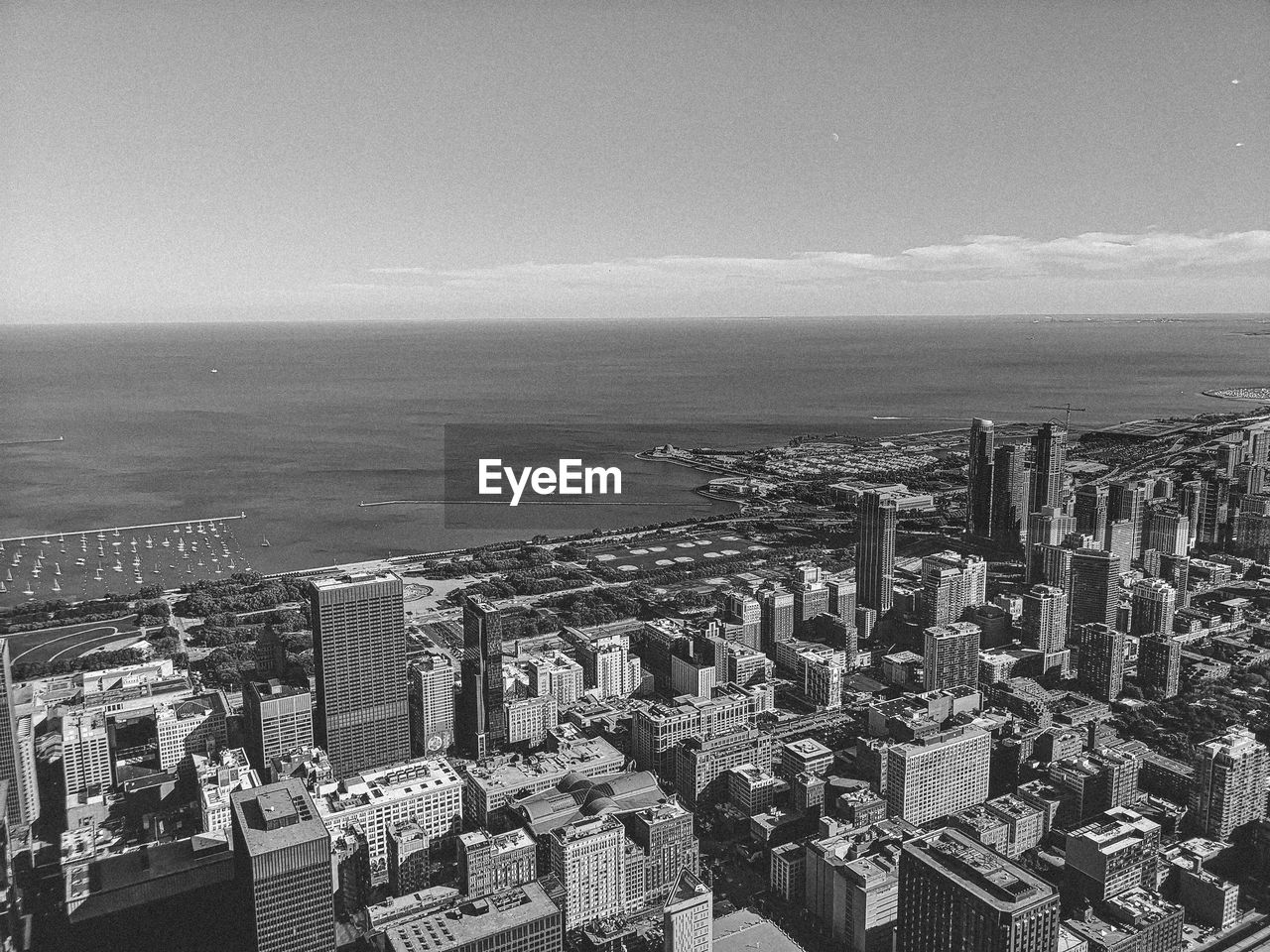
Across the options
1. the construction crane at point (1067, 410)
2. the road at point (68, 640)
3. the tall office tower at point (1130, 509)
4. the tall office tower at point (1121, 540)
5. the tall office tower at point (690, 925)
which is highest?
the construction crane at point (1067, 410)

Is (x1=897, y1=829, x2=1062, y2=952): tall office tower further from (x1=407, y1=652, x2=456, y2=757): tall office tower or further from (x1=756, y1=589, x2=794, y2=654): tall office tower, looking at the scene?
(x1=756, y1=589, x2=794, y2=654): tall office tower

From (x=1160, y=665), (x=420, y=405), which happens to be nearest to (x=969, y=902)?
(x=1160, y=665)

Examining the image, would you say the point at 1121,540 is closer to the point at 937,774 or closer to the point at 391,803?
the point at 937,774

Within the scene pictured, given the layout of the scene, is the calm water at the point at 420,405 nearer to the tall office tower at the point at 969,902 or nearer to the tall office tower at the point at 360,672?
the tall office tower at the point at 360,672

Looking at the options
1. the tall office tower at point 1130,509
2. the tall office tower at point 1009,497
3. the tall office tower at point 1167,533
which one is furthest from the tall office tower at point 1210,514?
the tall office tower at point 1009,497

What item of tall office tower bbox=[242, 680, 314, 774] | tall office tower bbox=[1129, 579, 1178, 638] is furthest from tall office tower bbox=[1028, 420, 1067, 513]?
tall office tower bbox=[242, 680, 314, 774]

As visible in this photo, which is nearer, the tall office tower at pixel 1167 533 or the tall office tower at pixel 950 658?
the tall office tower at pixel 950 658
